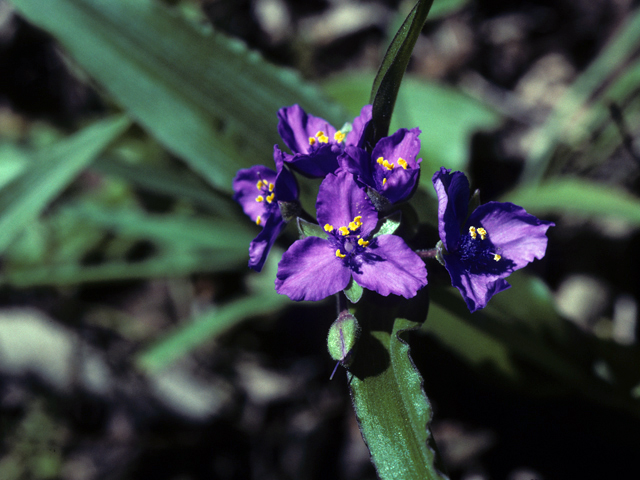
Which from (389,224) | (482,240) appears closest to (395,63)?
(389,224)

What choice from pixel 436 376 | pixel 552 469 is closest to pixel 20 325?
pixel 436 376

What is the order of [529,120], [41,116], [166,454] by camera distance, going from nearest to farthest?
[166,454], [529,120], [41,116]

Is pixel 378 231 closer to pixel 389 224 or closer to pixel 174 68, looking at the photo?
pixel 389 224

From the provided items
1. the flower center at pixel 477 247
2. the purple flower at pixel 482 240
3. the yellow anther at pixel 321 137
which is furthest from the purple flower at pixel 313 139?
the flower center at pixel 477 247

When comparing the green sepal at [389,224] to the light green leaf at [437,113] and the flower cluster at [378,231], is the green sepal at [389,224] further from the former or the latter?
A: the light green leaf at [437,113]

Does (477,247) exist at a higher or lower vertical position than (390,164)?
lower

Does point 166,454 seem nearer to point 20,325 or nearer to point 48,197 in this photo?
point 20,325
